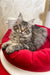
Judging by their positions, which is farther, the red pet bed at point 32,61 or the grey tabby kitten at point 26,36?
the grey tabby kitten at point 26,36

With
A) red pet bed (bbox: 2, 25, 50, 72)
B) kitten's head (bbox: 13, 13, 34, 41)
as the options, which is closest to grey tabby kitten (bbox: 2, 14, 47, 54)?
kitten's head (bbox: 13, 13, 34, 41)

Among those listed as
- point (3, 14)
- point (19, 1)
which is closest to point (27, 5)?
point (19, 1)

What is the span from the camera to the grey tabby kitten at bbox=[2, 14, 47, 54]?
3.06ft

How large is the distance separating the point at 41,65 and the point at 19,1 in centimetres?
124

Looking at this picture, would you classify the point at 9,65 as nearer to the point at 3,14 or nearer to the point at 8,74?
the point at 8,74

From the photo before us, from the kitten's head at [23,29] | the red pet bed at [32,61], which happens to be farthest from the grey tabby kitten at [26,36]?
the red pet bed at [32,61]

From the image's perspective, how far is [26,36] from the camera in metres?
0.98

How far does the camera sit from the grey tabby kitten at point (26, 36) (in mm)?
932

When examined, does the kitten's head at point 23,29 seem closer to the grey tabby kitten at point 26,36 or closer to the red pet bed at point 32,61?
the grey tabby kitten at point 26,36

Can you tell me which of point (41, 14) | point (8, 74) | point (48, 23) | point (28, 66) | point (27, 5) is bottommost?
point (8, 74)

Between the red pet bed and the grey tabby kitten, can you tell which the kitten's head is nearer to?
the grey tabby kitten

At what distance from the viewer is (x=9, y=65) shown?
81cm

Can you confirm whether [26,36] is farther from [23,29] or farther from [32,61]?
[32,61]

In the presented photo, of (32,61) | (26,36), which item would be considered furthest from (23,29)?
(32,61)
